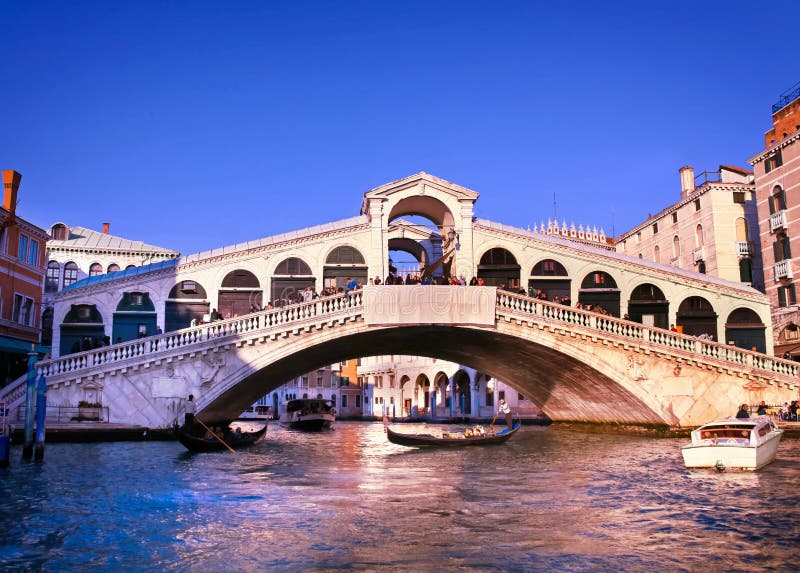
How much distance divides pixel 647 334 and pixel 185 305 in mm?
17628

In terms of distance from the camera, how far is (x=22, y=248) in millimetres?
29875

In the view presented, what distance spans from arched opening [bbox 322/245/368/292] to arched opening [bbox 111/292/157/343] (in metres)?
6.99

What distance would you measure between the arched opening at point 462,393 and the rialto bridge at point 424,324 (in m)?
18.0

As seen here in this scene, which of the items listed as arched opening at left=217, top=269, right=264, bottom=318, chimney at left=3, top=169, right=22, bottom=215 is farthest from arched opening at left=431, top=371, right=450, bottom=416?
chimney at left=3, top=169, right=22, bottom=215

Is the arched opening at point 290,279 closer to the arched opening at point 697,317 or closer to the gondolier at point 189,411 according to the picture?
the gondolier at point 189,411

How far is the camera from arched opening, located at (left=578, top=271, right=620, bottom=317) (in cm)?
3052

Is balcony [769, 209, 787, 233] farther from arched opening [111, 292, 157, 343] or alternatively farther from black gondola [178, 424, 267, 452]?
arched opening [111, 292, 157, 343]

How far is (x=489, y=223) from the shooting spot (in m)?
30.3

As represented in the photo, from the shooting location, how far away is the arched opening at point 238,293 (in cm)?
2923

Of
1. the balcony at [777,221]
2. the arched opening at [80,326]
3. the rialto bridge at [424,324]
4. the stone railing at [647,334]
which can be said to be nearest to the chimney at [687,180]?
the balcony at [777,221]

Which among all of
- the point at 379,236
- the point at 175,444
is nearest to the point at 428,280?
the point at 379,236

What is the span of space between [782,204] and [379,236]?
1796cm

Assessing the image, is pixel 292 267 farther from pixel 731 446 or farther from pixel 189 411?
pixel 731 446

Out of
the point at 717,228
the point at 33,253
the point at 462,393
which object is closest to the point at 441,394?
the point at 462,393
